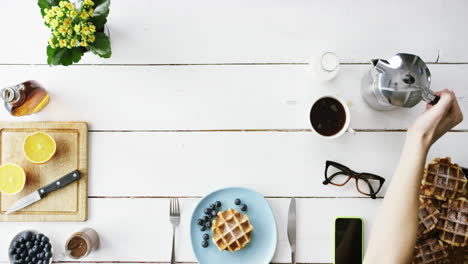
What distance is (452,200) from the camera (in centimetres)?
132

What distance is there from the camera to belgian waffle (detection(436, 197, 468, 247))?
4.18ft

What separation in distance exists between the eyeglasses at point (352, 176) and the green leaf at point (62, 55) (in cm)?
97

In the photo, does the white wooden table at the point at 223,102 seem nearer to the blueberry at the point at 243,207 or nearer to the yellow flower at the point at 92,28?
the blueberry at the point at 243,207

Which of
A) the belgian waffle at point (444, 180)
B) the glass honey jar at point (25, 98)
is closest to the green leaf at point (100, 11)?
the glass honey jar at point (25, 98)

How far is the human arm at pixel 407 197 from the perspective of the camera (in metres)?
1.10

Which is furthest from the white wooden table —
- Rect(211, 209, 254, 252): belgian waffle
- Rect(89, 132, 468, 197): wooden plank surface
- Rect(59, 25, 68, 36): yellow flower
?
Rect(59, 25, 68, 36): yellow flower

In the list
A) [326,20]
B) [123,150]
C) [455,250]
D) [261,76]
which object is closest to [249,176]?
[261,76]

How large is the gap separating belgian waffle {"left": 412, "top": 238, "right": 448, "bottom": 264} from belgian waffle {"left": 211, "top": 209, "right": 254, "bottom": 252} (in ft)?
1.90

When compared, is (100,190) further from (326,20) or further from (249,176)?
(326,20)

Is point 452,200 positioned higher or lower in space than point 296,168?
lower

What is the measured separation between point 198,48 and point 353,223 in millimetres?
871

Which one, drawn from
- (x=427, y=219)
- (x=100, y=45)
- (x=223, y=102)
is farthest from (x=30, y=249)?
(x=427, y=219)

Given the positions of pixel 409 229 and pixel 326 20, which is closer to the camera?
pixel 409 229

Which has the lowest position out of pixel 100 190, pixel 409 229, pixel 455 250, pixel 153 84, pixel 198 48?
pixel 455 250
